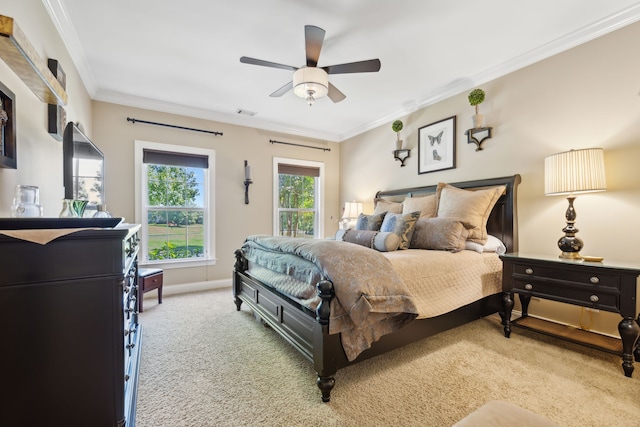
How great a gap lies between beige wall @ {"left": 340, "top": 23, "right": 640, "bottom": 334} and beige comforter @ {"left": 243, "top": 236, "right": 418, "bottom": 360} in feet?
6.28

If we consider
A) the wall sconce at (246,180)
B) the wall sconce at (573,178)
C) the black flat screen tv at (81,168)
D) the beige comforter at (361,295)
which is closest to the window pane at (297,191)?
the wall sconce at (246,180)

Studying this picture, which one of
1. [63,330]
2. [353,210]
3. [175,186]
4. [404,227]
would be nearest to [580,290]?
[404,227]

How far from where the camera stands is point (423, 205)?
3.42m

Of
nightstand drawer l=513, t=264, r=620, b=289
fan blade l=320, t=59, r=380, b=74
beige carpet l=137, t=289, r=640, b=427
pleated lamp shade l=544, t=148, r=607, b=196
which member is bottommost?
beige carpet l=137, t=289, r=640, b=427

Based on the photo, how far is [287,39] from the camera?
8.33ft

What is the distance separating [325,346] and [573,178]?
240 cm

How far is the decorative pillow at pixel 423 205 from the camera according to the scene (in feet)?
10.9

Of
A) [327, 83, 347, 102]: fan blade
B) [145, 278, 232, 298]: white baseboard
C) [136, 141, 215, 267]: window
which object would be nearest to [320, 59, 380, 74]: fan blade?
[327, 83, 347, 102]: fan blade

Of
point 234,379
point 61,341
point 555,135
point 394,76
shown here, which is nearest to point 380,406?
point 234,379

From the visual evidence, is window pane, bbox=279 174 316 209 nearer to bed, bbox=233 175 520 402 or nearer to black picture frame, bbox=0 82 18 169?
bed, bbox=233 175 520 402

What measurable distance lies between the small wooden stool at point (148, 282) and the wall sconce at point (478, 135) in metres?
4.15

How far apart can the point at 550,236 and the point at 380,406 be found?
2.35m

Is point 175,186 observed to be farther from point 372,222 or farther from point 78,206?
Answer: point 372,222

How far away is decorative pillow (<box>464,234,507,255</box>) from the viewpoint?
2717mm
